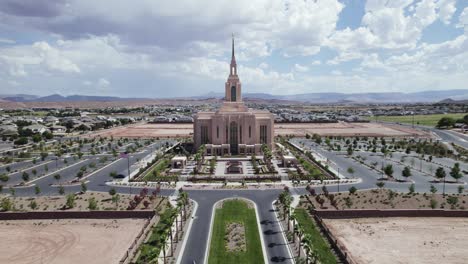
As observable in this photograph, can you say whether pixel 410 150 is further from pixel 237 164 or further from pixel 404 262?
pixel 404 262

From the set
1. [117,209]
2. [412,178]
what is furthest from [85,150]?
[412,178]

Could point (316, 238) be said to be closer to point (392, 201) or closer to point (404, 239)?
point (404, 239)

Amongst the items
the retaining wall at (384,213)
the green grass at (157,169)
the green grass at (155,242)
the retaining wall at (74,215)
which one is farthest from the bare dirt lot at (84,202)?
the retaining wall at (384,213)

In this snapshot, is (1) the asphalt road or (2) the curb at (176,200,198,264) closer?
(2) the curb at (176,200,198,264)

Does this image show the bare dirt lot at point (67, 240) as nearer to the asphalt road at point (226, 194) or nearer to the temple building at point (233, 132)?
the asphalt road at point (226, 194)

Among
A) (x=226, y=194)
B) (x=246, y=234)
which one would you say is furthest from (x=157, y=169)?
(x=246, y=234)

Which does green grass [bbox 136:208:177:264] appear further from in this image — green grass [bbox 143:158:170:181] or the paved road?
green grass [bbox 143:158:170:181]

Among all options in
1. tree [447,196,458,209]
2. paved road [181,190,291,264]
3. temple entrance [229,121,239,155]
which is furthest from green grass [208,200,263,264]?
temple entrance [229,121,239,155]
